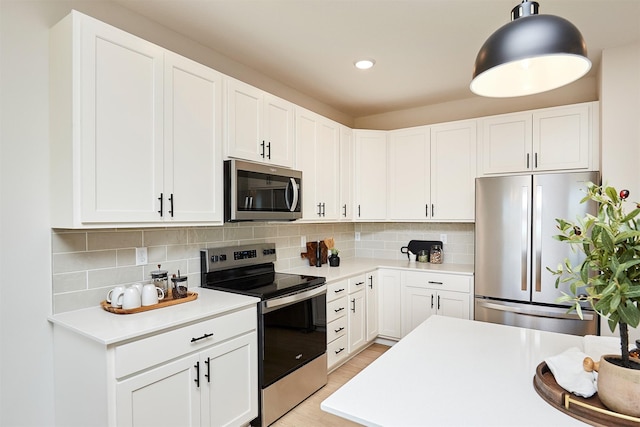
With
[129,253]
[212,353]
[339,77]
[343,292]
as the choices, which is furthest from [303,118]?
[212,353]

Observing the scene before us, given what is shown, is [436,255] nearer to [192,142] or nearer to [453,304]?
[453,304]

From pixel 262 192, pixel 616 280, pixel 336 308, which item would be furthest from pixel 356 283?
pixel 616 280

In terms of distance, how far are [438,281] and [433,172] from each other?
112 cm

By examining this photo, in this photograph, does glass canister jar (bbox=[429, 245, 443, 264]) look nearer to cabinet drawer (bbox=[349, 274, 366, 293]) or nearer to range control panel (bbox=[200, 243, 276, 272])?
cabinet drawer (bbox=[349, 274, 366, 293])

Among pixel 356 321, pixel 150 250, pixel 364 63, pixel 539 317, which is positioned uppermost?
pixel 364 63

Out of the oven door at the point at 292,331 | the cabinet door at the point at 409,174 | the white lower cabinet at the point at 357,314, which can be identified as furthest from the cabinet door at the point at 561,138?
the oven door at the point at 292,331

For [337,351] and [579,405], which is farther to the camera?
[337,351]

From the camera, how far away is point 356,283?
3420 mm

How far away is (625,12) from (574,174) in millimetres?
1087

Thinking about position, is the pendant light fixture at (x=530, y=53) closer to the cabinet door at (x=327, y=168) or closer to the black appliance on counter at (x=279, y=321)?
the black appliance on counter at (x=279, y=321)

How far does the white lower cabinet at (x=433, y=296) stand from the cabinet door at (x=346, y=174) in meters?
0.87

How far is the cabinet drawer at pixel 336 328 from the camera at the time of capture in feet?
10.0

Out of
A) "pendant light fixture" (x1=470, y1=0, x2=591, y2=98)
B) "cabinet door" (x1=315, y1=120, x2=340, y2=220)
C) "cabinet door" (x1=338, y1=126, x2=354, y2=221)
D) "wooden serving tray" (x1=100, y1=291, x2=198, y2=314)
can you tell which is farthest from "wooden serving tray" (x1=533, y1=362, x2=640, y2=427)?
"cabinet door" (x1=338, y1=126, x2=354, y2=221)

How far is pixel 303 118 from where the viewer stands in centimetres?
318
